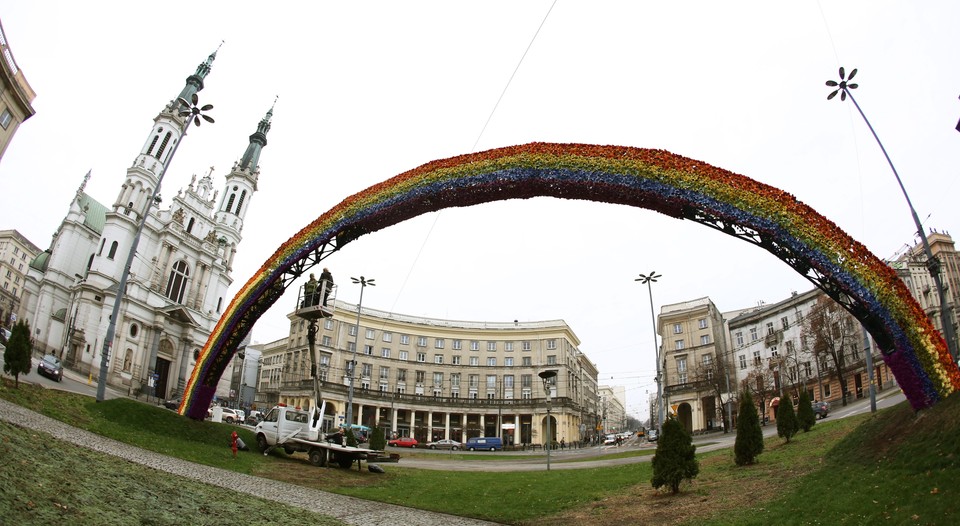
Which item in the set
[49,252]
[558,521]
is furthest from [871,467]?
[49,252]

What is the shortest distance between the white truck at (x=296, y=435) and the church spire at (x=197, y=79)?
57981mm

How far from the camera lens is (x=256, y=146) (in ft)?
245

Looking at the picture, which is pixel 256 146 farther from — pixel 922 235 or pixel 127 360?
pixel 922 235

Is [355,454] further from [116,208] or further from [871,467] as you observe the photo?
[116,208]

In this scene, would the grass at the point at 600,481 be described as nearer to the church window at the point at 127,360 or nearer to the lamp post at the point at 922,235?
the lamp post at the point at 922,235

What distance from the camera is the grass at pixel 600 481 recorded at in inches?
286

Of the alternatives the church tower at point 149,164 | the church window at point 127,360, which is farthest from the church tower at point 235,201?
the church window at point 127,360

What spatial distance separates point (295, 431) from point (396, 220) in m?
10.5

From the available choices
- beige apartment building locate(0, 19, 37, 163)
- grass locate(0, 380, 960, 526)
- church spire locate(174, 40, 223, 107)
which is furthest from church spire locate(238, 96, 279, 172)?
grass locate(0, 380, 960, 526)

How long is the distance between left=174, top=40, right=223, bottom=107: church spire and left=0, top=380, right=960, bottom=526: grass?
Answer: 5619cm

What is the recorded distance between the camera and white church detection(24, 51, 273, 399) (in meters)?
50.6

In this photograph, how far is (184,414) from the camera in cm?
2189

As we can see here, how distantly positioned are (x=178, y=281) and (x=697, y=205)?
205ft

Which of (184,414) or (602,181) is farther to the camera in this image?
(184,414)
